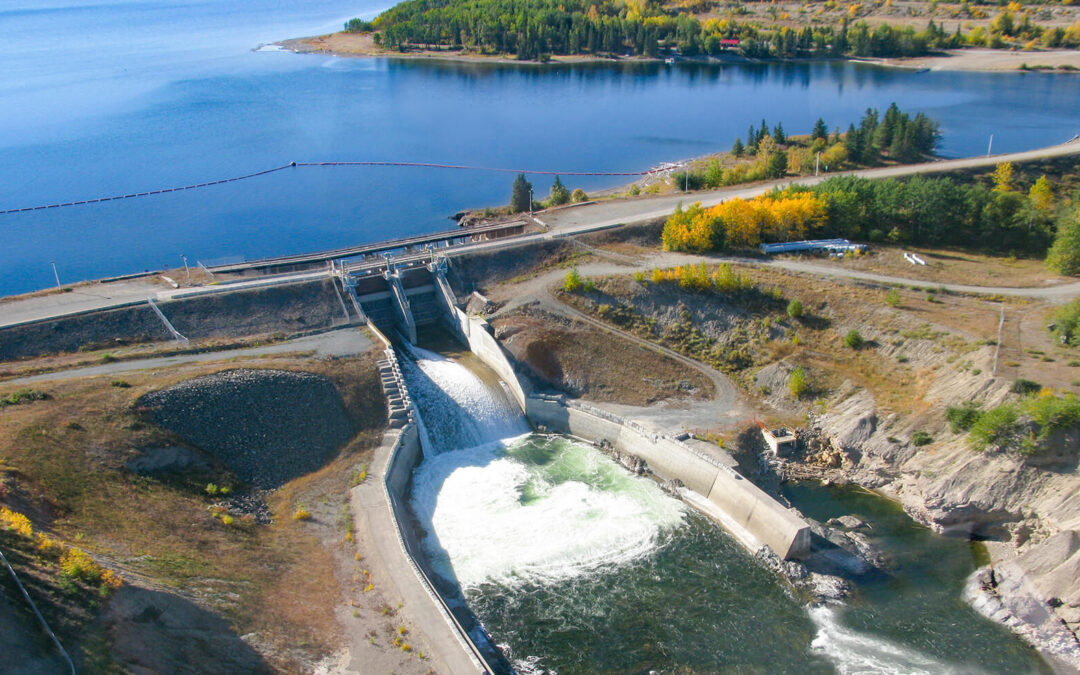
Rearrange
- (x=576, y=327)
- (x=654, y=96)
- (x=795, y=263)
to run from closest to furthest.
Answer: (x=576, y=327)
(x=795, y=263)
(x=654, y=96)

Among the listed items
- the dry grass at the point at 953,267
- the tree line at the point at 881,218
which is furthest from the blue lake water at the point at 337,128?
the dry grass at the point at 953,267

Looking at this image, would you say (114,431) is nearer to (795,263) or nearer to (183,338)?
(183,338)

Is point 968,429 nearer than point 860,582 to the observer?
No

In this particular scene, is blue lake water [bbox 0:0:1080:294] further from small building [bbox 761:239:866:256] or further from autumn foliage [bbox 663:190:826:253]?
small building [bbox 761:239:866:256]

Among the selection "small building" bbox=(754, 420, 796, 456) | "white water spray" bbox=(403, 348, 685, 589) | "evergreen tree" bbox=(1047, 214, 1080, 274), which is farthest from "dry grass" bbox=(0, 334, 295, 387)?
"evergreen tree" bbox=(1047, 214, 1080, 274)

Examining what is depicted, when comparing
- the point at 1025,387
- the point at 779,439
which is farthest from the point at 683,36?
the point at 1025,387

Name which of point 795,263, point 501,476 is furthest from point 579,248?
point 501,476

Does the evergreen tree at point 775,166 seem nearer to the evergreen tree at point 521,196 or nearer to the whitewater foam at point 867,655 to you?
the evergreen tree at point 521,196
